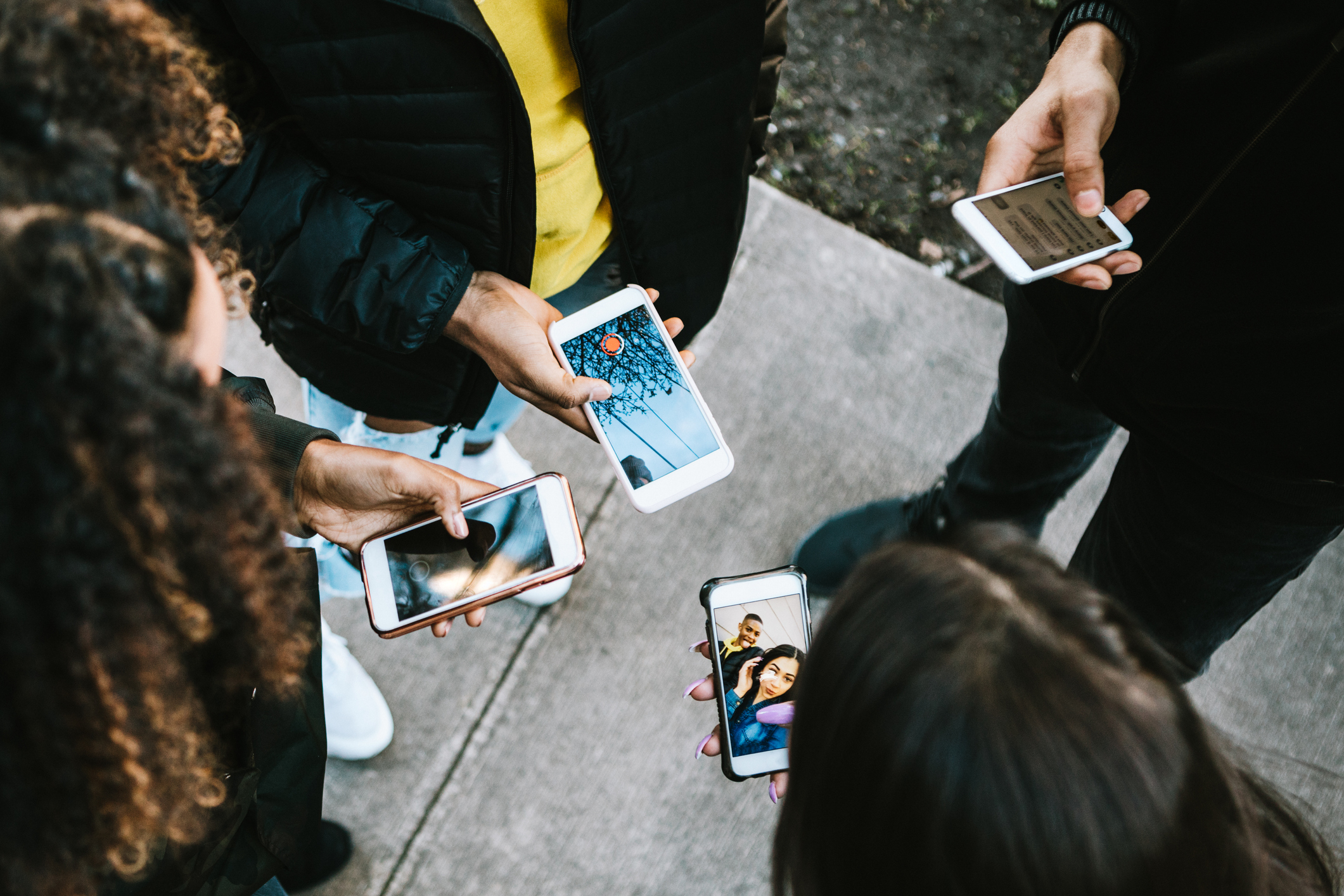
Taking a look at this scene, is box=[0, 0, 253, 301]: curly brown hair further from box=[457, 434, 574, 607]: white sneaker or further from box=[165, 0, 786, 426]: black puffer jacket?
box=[457, 434, 574, 607]: white sneaker

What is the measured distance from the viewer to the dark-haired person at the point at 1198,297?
113cm

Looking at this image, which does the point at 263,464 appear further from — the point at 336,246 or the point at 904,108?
the point at 904,108

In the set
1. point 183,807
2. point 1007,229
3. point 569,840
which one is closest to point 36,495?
point 183,807

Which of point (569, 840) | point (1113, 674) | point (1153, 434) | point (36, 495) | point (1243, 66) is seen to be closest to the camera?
point (36, 495)

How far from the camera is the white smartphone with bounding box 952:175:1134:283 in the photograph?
139cm

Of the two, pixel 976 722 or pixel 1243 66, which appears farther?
pixel 1243 66

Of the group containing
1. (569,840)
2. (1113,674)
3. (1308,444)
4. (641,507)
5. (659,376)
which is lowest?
(569,840)

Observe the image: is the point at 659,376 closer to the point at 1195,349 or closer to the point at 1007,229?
the point at 1007,229

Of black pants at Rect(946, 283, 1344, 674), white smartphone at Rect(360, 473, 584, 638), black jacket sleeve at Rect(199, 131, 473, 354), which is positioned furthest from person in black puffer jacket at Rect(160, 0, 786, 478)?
black pants at Rect(946, 283, 1344, 674)

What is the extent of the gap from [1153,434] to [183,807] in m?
1.53

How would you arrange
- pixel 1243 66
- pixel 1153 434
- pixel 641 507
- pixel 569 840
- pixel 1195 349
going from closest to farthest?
pixel 1243 66
pixel 1195 349
pixel 1153 434
pixel 641 507
pixel 569 840

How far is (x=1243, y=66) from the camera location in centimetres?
115

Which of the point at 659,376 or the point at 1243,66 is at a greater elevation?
the point at 1243,66

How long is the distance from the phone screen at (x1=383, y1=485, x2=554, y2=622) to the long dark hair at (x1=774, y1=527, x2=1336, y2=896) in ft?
2.70
